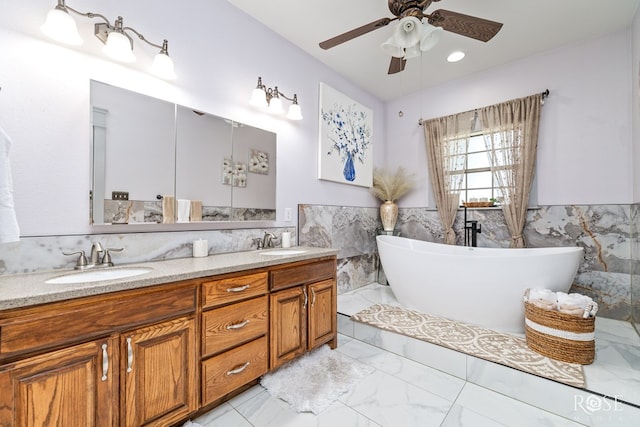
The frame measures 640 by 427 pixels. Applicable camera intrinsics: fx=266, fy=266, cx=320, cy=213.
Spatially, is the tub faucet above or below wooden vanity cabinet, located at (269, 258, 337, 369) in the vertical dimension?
above

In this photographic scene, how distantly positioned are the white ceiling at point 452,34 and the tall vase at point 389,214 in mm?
1560

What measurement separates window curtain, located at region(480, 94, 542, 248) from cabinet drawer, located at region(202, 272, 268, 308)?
8.62ft

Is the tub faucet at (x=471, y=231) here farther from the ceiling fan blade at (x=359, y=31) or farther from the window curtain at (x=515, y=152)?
the ceiling fan blade at (x=359, y=31)

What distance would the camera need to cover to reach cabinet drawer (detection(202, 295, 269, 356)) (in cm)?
137

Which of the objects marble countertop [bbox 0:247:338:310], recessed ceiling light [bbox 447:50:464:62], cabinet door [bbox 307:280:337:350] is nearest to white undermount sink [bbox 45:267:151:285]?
marble countertop [bbox 0:247:338:310]

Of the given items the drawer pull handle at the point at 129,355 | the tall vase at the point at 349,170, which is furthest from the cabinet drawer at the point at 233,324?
the tall vase at the point at 349,170

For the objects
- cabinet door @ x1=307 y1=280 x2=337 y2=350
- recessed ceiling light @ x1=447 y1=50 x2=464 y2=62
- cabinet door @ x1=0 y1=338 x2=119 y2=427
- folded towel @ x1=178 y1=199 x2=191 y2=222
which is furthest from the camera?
recessed ceiling light @ x1=447 y1=50 x2=464 y2=62

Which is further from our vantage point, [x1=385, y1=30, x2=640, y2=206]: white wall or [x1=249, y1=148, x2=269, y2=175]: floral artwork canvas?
[x1=385, y1=30, x2=640, y2=206]: white wall

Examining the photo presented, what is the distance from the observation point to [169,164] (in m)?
1.71

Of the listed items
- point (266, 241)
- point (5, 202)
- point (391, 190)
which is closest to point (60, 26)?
point (5, 202)

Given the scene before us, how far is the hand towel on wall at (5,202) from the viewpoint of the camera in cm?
102

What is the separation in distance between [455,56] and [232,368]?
333 cm

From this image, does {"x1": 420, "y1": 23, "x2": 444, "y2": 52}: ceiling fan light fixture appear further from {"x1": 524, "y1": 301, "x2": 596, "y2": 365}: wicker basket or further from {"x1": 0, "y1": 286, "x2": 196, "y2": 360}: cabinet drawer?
{"x1": 0, "y1": 286, "x2": 196, "y2": 360}: cabinet drawer

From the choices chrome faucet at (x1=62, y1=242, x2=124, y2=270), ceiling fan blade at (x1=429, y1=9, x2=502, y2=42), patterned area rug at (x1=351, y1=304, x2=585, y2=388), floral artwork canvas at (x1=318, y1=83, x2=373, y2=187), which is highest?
ceiling fan blade at (x1=429, y1=9, x2=502, y2=42)
